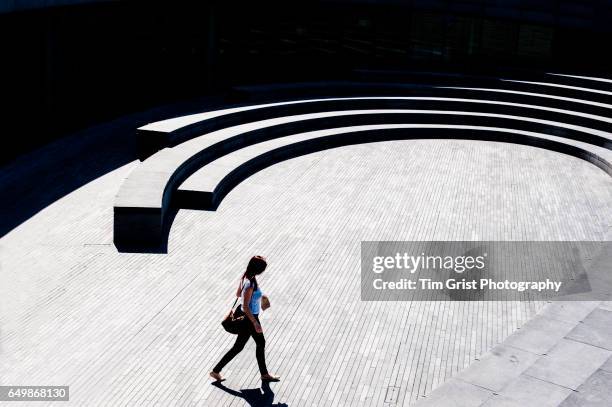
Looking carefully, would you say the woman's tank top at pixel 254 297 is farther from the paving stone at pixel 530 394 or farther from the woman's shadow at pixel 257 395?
the paving stone at pixel 530 394

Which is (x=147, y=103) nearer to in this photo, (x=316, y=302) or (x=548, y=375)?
(x=316, y=302)

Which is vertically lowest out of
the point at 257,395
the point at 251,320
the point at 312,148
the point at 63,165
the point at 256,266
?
the point at 257,395

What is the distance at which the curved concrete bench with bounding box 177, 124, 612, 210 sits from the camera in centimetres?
1532

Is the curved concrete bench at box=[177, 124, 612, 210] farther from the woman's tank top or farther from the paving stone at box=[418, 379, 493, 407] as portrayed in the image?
the paving stone at box=[418, 379, 493, 407]

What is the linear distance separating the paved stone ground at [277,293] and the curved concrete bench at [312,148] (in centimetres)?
42

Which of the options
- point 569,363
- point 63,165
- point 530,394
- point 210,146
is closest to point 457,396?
point 530,394

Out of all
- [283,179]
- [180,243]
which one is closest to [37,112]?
[283,179]

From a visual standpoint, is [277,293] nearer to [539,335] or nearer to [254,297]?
[254,297]

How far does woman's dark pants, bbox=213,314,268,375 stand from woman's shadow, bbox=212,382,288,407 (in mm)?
176

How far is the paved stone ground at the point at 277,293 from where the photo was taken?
9.16 metres

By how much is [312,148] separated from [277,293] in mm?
9422

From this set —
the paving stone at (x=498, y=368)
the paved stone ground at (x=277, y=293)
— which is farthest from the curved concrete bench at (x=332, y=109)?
the paving stone at (x=498, y=368)

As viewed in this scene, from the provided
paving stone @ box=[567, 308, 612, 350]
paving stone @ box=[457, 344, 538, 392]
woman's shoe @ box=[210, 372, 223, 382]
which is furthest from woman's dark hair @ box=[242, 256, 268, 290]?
paving stone @ box=[567, 308, 612, 350]

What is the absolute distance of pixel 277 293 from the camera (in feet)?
38.3
